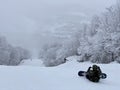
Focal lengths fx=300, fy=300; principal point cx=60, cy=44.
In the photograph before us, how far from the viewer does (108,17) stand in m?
42.7

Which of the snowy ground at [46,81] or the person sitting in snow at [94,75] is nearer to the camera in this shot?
the snowy ground at [46,81]

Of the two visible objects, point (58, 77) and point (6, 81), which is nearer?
point (6, 81)

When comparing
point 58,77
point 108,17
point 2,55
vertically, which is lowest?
point 2,55

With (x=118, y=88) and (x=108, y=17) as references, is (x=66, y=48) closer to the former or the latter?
(x=108, y=17)

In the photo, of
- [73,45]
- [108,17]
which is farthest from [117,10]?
[73,45]

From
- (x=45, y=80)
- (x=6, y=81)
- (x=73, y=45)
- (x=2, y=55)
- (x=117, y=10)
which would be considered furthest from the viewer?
(x=2, y=55)

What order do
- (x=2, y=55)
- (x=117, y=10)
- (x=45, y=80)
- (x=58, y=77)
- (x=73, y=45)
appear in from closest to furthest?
(x=45, y=80)
(x=58, y=77)
(x=117, y=10)
(x=73, y=45)
(x=2, y=55)

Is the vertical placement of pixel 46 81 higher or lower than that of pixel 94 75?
lower

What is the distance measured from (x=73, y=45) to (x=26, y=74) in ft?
147

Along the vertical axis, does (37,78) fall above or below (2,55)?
above

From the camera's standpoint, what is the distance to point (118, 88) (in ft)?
44.7

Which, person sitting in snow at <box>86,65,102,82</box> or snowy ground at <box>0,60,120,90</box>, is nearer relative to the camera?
snowy ground at <box>0,60,120,90</box>

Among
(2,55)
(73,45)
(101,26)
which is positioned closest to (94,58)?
(101,26)

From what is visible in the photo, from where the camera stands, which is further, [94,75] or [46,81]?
[94,75]
